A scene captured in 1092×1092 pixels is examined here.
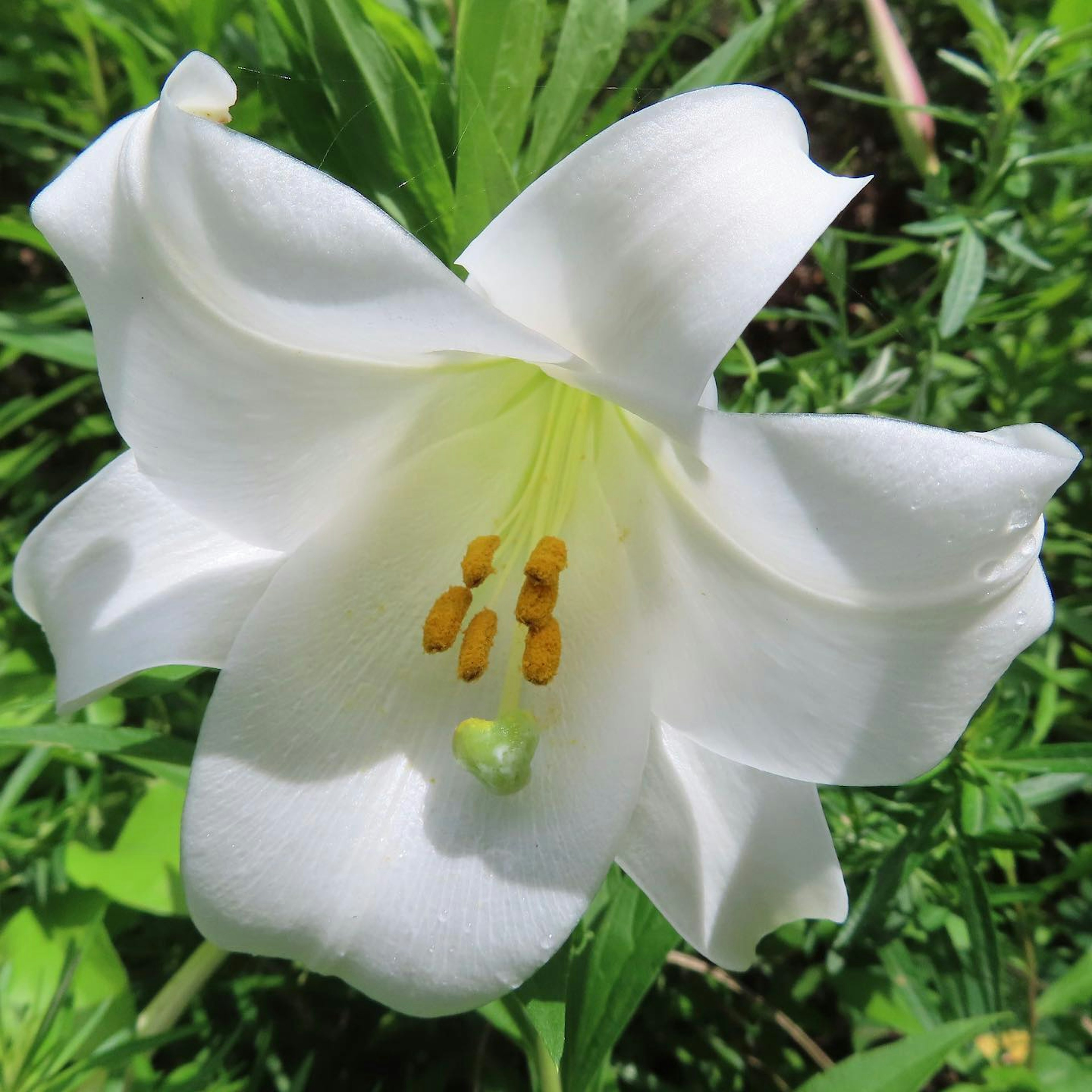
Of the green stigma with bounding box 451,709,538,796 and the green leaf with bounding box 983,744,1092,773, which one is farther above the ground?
the green stigma with bounding box 451,709,538,796

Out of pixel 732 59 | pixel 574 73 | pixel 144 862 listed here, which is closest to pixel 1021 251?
pixel 732 59

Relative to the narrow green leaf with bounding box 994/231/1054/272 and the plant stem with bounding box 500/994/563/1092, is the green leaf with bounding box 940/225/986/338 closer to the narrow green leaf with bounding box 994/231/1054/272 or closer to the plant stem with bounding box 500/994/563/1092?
the narrow green leaf with bounding box 994/231/1054/272

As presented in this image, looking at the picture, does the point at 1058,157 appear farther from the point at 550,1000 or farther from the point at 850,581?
the point at 550,1000

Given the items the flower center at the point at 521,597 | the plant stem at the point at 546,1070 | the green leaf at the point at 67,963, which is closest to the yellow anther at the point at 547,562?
the flower center at the point at 521,597

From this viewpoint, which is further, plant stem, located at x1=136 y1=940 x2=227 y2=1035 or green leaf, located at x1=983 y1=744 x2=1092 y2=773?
plant stem, located at x1=136 y1=940 x2=227 y2=1035

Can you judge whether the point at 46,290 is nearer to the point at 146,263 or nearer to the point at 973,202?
the point at 146,263

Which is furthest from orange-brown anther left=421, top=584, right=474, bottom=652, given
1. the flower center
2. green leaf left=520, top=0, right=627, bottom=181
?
green leaf left=520, top=0, right=627, bottom=181
